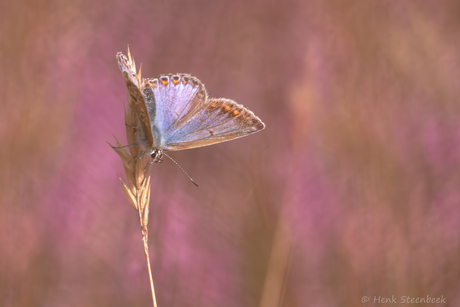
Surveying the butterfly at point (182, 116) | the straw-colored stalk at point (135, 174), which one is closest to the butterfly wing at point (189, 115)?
the butterfly at point (182, 116)

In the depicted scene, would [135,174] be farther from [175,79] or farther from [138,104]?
[175,79]

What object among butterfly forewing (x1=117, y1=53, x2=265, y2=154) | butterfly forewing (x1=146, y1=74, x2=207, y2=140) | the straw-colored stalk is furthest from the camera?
butterfly forewing (x1=146, y1=74, x2=207, y2=140)

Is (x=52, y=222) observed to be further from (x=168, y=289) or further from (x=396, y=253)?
(x=396, y=253)

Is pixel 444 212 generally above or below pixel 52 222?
above

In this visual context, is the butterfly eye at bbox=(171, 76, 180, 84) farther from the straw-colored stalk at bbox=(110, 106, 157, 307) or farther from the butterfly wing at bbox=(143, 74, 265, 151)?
the straw-colored stalk at bbox=(110, 106, 157, 307)

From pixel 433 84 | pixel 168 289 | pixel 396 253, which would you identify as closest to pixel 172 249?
pixel 168 289

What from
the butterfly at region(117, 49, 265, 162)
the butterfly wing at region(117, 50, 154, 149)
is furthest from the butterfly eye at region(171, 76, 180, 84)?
the butterfly wing at region(117, 50, 154, 149)

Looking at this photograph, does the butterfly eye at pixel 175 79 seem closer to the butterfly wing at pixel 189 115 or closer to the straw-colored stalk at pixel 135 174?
the butterfly wing at pixel 189 115
